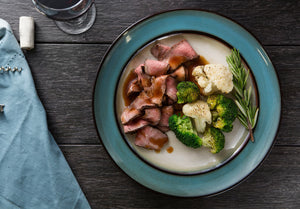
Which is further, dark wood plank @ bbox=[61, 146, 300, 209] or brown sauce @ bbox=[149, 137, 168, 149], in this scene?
dark wood plank @ bbox=[61, 146, 300, 209]

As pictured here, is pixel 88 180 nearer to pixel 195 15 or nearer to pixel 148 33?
pixel 148 33

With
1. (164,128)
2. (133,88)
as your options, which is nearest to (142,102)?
(133,88)

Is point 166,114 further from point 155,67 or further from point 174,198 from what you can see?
point 174,198

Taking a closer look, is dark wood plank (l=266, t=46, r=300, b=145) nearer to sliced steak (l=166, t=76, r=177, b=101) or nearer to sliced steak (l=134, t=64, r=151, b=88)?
sliced steak (l=166, t=76, r=177, b=101)

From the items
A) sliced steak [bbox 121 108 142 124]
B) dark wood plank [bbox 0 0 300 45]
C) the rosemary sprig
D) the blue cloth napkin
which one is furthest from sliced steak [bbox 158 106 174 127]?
the blue cloth napkin

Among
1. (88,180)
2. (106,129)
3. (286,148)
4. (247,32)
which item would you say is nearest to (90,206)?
(88,180)

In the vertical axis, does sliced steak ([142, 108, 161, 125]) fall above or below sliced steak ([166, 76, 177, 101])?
below

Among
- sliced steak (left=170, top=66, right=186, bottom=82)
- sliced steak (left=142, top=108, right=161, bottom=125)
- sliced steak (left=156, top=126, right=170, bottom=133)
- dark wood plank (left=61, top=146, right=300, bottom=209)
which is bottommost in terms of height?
dark wood plank (left=61, top=146, right=300, bottom=209)
